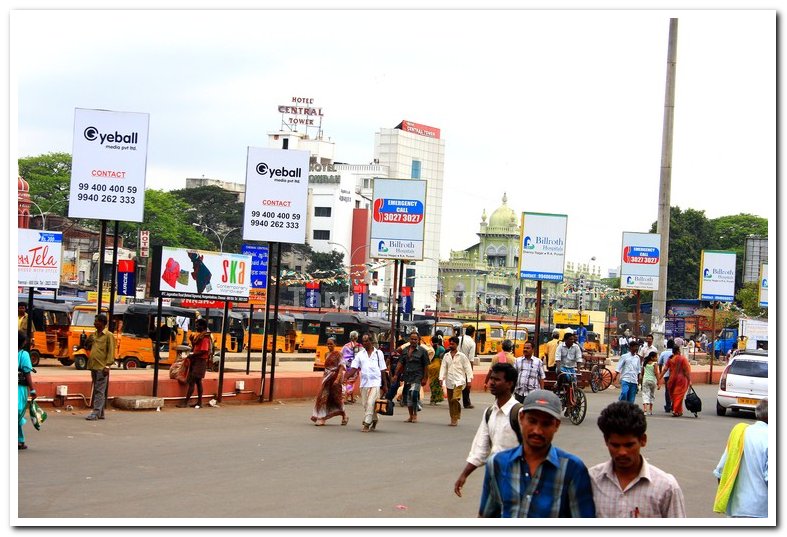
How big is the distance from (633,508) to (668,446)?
12590 mm

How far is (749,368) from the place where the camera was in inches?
915

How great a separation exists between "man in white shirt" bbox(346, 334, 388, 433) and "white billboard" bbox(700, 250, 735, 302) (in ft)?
70.0

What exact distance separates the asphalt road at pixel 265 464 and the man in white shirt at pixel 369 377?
12.0 inches

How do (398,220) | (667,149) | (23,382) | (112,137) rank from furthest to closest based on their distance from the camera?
(667,149)
(398,220)
(112,137)
(23,382)

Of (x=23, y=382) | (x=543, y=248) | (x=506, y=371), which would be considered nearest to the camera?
(x=506, y=371)

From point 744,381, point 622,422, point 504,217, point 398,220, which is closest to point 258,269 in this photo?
point 398,220

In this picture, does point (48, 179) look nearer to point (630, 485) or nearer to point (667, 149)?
point (667, 149)

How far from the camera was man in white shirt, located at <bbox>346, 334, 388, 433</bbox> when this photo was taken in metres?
17.3

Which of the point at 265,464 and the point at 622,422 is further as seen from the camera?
the point at 265,464

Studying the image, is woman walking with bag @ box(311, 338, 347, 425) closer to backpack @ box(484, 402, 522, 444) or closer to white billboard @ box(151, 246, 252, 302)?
white billboard @ box(151, 246, 252, 302)

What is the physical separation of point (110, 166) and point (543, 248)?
11802 mm

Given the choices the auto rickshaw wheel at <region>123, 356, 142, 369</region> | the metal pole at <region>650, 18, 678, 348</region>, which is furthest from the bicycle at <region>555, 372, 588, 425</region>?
the auto rickshaw wheel at <region>123, 356, 142, 369</region>

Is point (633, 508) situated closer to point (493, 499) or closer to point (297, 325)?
point (493, 499)
